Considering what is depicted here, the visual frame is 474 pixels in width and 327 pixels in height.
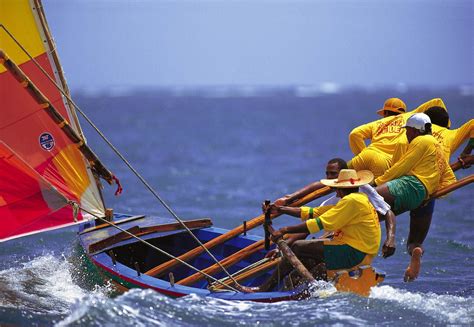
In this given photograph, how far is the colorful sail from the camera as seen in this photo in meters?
13.2

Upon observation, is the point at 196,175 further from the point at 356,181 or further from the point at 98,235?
the point at 356,181

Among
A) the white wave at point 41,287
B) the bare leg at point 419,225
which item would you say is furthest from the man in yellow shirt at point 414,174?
the white wave at point 41,287

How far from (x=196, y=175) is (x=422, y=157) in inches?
866

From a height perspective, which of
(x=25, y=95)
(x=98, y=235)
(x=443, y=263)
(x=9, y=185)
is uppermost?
(x=25, y=95)

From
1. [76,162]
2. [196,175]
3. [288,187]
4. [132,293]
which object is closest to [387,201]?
[132,293]

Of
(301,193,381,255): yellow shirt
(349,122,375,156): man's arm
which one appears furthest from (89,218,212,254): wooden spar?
(301,193,381,255): yellow shirt

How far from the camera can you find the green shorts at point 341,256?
11.0 meters

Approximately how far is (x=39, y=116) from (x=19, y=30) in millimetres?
1282

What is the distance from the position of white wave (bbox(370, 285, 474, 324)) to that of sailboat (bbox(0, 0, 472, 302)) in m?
1.25

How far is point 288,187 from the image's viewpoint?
1206 inches

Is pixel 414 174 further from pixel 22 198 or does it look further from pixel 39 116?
pixel 39 116

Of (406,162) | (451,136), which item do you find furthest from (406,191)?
(451,136)

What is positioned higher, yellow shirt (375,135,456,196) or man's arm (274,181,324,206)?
yellow shirt (375,135,456,196)

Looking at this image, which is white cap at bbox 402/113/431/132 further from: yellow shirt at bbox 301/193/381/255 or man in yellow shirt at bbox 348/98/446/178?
yellow shirt at bbox 301/193/381/255
